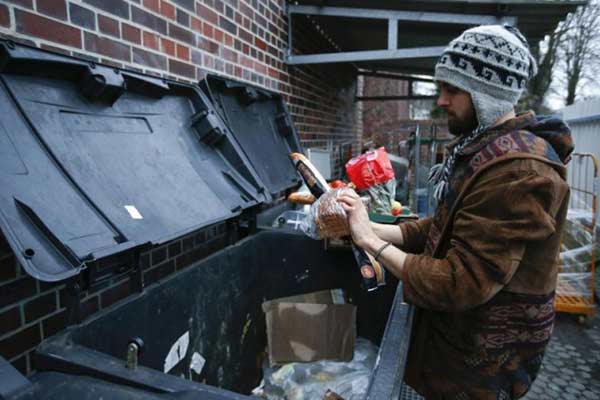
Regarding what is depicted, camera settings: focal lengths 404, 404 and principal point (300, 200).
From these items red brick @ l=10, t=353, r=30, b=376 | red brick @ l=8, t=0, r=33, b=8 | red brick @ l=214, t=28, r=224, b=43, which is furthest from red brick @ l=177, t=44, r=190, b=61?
red brick @ l=10, t=353, r=30, b=376

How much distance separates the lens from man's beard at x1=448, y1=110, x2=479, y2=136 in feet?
4.46

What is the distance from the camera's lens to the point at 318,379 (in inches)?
78.2

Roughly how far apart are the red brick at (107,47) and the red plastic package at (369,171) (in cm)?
130

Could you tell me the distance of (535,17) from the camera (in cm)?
383

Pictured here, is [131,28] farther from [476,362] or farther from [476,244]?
[476,362]

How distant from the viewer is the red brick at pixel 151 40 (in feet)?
6.49

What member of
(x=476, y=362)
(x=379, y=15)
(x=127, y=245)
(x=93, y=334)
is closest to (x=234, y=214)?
(x=127, y=245)

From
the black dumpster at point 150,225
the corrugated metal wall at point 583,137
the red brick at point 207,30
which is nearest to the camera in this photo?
the black dumpster at point 150,225

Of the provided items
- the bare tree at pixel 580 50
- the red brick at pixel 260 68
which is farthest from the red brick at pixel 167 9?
the bare tree at pixel 580 50

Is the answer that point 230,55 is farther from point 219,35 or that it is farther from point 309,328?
point 309,328

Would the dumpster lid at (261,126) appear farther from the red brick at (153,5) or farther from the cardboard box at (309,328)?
the cardboard box at (309,328)

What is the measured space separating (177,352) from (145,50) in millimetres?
1418

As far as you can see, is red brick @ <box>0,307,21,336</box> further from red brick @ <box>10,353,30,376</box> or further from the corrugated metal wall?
the corrugated metal wall

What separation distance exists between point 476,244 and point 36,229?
116 centimetres
